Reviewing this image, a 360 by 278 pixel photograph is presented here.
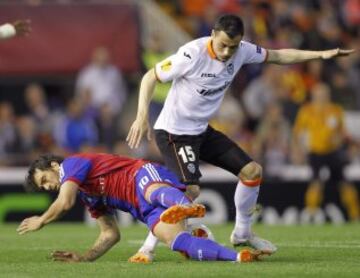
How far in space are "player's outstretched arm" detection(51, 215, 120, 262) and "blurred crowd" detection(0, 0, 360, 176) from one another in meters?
10.0

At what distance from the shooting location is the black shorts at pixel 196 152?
11914 mm

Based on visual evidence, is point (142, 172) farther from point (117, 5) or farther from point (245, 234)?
point (117, 5)

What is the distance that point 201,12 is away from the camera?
24.9 meters

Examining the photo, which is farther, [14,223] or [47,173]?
[14,223]

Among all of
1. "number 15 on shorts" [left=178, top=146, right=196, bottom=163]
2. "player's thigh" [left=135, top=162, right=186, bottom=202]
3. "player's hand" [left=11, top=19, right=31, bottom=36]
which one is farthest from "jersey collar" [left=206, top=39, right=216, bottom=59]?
"player's hand" [left=11, top=19, right=31, bottom=36]

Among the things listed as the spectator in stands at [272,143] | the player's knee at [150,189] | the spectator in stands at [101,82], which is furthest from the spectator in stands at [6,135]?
the player's knee at [150,189]

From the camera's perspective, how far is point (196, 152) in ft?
39.6

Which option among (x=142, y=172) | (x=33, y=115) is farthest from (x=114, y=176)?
(x=33, y=115)

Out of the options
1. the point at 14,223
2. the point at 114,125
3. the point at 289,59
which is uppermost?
the point at 289,59

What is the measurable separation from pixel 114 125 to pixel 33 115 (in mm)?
1424

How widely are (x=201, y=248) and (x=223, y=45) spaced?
6.75 ft

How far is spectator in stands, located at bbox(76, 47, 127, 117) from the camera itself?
2206 centimetres

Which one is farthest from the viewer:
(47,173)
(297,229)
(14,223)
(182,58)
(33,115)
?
(33,115)

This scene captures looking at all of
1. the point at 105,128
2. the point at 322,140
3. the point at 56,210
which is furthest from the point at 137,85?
the point at 56,210
